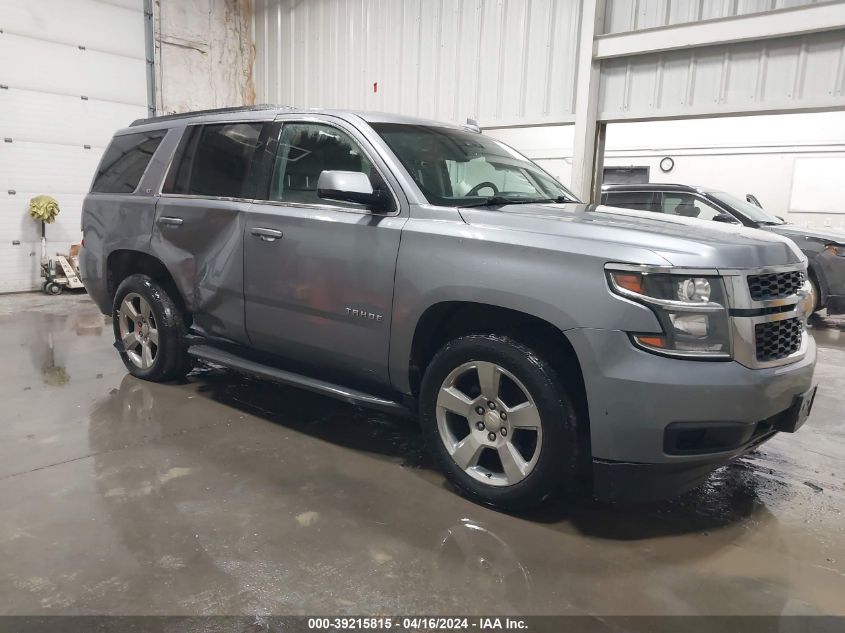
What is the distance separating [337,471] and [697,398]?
173 centimetres

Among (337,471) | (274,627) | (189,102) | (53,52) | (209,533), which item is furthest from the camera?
(189,102)

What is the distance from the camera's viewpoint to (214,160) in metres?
3.85

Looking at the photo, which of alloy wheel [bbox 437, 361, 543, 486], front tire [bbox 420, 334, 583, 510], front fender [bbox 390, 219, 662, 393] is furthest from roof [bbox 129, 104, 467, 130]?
alloy wheel [bbox 437, 361, 543, 486]

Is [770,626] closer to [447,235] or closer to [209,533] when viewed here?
[447,235]

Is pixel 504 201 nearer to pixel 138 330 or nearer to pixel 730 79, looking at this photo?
pixel 138 330

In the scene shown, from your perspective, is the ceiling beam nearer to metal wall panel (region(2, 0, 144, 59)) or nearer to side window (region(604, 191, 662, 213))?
side window (region(604, 191, 662, 213))

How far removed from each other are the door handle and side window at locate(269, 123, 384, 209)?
193 mm

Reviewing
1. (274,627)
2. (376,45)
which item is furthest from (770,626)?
(376,45)

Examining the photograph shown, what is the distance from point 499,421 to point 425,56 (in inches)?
281

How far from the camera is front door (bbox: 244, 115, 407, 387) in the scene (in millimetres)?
2975

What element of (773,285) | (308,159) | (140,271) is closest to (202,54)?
(140,271)

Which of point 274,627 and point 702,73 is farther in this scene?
point 702,73

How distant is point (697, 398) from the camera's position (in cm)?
222

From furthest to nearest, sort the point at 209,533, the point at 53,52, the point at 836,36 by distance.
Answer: the point at 53,52 → the point at 836,36 → the point at 209,533
